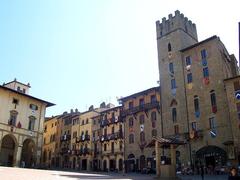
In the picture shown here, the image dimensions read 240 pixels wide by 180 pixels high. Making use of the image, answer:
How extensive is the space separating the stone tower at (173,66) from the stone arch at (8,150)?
23130 millimetres

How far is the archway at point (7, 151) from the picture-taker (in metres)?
41.7

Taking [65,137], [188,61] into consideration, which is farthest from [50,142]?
[188,61]

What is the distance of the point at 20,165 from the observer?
41.3 meters

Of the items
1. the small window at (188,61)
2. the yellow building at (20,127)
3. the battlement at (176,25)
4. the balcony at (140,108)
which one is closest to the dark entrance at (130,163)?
the balcony at (140,108)

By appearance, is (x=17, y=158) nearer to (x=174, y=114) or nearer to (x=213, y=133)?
(x=174, y=114)

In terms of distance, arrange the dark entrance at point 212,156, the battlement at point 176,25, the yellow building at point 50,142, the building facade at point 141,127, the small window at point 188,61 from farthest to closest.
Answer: the yellow building at point 50,142 < the battlement at point 176,25 < the building facade at point 141,127 < the small window at point 188,61 < the dark entrance at point 212,156

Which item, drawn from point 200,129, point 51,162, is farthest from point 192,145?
point 51,162

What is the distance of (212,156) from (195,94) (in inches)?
361

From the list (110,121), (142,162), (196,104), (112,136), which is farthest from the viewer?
(110,121)

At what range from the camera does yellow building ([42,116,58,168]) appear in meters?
68.4

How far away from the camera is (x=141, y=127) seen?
47.3 meters

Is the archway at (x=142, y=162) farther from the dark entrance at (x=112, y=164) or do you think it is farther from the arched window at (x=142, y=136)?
the dark entrance at (x=112, y=164)

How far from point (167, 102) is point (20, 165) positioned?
963 inches

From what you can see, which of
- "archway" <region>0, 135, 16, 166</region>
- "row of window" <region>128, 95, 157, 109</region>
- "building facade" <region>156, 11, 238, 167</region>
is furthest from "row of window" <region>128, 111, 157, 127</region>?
"archway" <region>0, 135, 16, 166</region>
